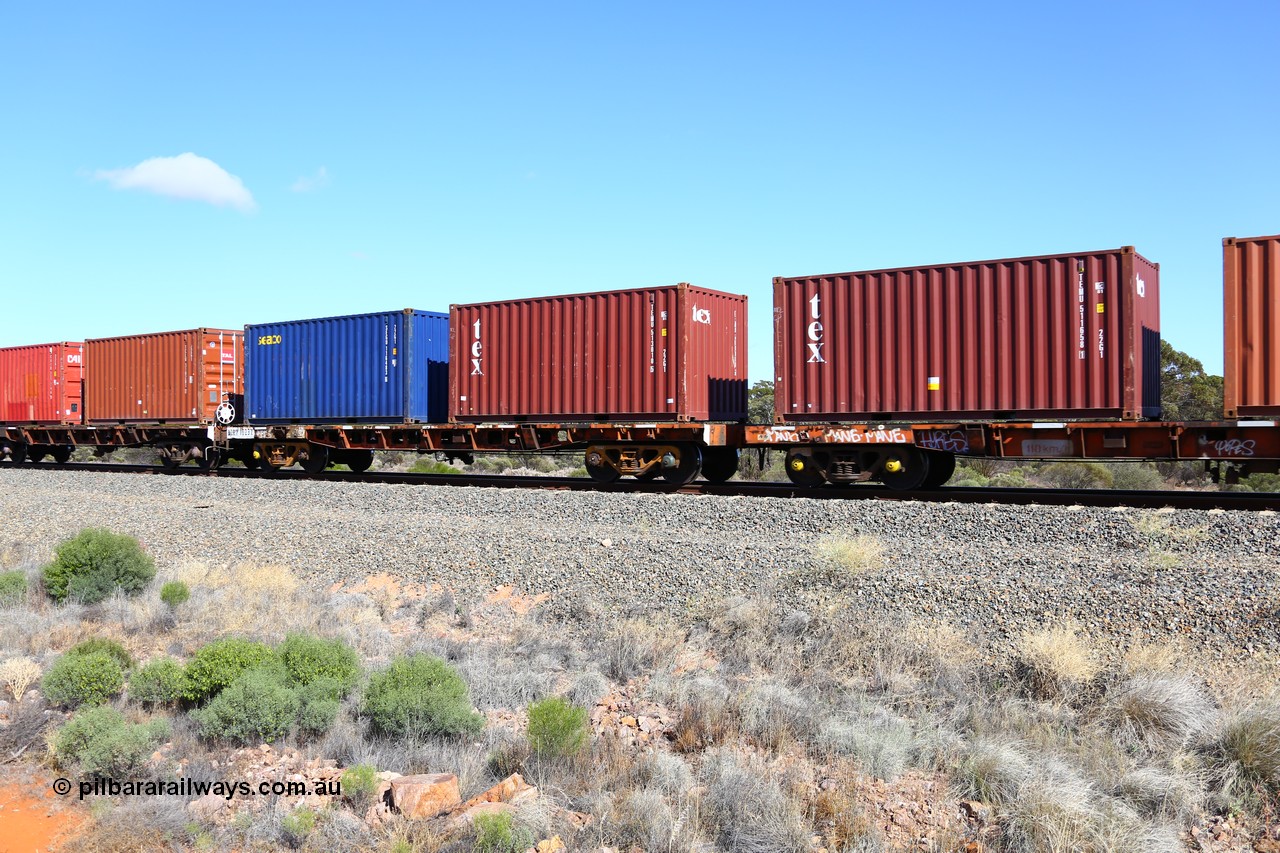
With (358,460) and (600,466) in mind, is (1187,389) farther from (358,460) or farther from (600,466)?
(358,460)

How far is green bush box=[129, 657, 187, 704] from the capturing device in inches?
242

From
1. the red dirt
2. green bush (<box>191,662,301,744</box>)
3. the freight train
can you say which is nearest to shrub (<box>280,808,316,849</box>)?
the red dirt

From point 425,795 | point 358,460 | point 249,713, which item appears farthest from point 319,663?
point 358,460

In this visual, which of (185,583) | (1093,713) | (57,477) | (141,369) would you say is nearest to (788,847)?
(1093,713)

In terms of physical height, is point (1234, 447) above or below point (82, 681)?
above

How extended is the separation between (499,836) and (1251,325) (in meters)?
11.2

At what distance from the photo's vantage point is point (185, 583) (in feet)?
31.2

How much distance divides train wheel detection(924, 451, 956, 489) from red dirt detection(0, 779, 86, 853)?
38.7 ft

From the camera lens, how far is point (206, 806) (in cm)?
481

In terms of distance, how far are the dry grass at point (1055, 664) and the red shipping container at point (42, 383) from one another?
27.1 m

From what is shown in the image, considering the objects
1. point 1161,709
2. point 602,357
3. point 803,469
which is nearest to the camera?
point 1161,709

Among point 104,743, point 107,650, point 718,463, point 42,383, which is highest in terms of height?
point 42,383

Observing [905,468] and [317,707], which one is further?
[905,468]

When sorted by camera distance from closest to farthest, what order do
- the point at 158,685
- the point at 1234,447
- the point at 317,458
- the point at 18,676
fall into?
the point at 158,685 → the point at 18,676 → the point at 1234,447 → the point at 317,458
